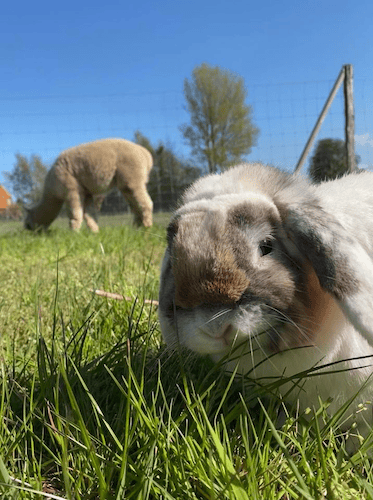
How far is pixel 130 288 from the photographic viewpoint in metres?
2.94

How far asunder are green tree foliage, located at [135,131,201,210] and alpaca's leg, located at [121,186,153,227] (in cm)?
202

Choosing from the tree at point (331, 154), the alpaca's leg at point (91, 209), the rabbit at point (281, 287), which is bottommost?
the alpaca's leg at point (91, 209)

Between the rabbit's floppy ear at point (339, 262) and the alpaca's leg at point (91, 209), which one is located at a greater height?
the rabbit's floppy ear at point (339, 262)

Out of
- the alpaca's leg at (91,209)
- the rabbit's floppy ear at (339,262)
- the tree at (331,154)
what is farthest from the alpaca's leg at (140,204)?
the rabbit's floppy ear at (339,262)

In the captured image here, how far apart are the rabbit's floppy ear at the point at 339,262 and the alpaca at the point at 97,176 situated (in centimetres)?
833

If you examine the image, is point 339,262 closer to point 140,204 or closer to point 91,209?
point 140,204

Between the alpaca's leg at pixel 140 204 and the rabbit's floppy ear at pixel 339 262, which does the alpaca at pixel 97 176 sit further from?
the rabbit's floppy ear at pixel 339 262

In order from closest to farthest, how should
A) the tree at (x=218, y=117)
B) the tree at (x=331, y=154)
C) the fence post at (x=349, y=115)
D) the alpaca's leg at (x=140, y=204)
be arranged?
the fence post at (x=349, y=115) → the alpaca's leg at (x=140, y=204) → the tree at (x=331, y=154) → the tree at (x=218, y=117)

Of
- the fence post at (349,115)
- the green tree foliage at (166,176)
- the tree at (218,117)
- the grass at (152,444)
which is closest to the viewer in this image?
the grass at (152,444)

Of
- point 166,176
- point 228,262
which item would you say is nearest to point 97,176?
point 166,176

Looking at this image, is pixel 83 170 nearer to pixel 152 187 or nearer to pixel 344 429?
pixel 152 187

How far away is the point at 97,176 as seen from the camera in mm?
9492

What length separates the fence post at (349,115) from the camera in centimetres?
855

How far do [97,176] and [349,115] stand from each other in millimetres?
5523
